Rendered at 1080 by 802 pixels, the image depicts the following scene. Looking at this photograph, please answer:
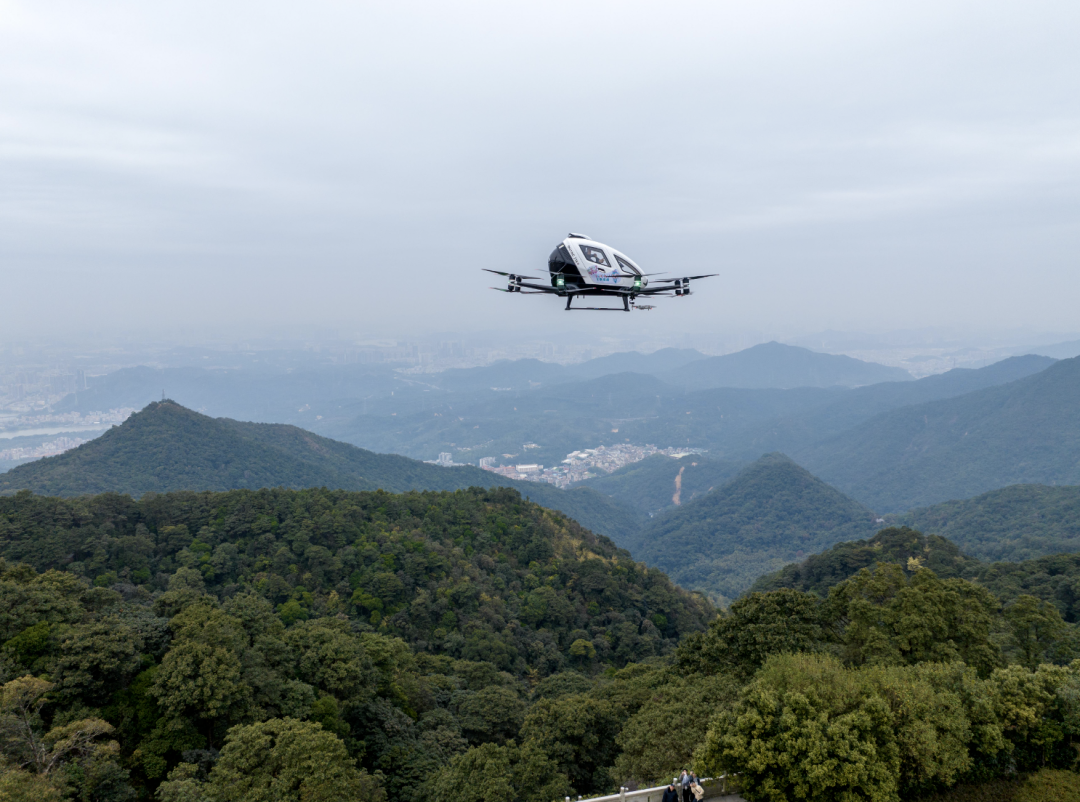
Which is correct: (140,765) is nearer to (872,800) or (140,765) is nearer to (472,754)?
(472,754)

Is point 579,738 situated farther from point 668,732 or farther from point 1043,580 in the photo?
point 1043,580

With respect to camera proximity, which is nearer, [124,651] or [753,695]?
[753,695]

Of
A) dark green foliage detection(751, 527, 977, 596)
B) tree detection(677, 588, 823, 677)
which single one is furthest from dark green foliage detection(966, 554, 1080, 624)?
tree detection(677, 588, 823, 677)

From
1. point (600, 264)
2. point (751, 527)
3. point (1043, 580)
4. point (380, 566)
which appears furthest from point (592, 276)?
point (751, 527)

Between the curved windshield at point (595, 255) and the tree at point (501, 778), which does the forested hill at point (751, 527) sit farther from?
the curved windshield at point (595, 255)

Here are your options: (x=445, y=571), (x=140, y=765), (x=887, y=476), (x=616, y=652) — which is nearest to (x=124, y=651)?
(x=140, y=765)

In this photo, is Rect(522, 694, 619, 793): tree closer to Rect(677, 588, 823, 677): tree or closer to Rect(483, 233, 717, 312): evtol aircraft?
Rect(677, 588, 823, 677): tree

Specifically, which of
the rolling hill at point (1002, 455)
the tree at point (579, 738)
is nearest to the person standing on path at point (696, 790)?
the tree at point (579, 738)
